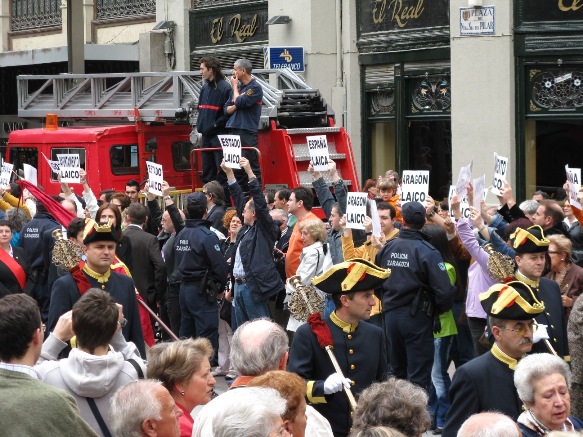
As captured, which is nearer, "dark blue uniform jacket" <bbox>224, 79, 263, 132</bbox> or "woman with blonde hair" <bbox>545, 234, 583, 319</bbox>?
"woman with blonde hair" <bbox>545, 234, 583, 319</bbox>

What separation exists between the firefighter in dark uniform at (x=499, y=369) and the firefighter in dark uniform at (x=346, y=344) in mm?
673

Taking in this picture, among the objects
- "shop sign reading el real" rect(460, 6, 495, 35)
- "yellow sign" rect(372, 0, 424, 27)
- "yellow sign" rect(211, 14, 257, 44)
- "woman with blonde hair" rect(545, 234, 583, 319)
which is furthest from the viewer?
"yellow sign" rect(211, 14, 257, 44)

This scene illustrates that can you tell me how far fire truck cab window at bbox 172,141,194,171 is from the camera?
18.9 meters

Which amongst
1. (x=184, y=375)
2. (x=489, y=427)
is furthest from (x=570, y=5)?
(x=489, y=427)

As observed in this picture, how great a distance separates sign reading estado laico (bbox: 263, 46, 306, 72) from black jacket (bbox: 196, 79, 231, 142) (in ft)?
Answer: 11.9

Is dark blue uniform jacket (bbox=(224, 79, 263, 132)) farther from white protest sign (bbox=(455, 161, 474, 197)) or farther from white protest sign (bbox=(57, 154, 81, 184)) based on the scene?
white protest sign (bbox=(455, 161, 474, 197))

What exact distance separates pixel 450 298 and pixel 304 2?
1290cm

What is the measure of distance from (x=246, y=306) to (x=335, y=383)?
5718mm

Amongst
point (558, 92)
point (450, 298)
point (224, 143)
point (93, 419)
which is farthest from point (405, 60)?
point (93, 419)

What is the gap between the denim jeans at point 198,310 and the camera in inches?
494

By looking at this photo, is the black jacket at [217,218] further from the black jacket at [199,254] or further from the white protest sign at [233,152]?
the black jacket at [199,254]

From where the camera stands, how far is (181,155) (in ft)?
62.4

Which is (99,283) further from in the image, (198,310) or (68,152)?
(68,152)

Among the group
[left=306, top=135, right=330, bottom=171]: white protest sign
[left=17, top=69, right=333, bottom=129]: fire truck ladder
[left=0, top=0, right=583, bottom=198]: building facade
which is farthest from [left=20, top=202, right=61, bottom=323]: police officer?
[left=0, top=0, right=583, bottom=198]: building facade
